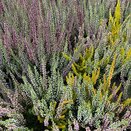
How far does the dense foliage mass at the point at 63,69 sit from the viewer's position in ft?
3.62

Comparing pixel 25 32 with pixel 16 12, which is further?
pixel 16 12

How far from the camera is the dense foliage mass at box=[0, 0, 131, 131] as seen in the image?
1104mm

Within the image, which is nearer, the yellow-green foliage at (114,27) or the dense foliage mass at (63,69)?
the dense foliage mass at (63,69)

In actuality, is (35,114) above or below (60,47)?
below

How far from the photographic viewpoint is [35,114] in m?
1.14

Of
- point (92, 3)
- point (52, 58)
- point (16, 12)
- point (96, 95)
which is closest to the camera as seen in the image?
point (96, 95)

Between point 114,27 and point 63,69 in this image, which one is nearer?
point 63,69

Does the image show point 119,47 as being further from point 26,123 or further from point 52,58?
point 26,123

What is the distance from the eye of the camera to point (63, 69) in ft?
4.39

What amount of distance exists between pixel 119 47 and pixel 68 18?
0.41 m

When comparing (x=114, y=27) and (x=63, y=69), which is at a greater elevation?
(x=114, y=27)

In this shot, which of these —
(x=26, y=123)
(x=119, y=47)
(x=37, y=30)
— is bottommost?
(x=26, y=123)

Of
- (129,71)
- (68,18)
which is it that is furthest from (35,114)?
(68,18)

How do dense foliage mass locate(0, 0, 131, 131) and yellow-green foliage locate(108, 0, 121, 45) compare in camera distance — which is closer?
dense foliage mass locate(0, 0, 131, 131)
